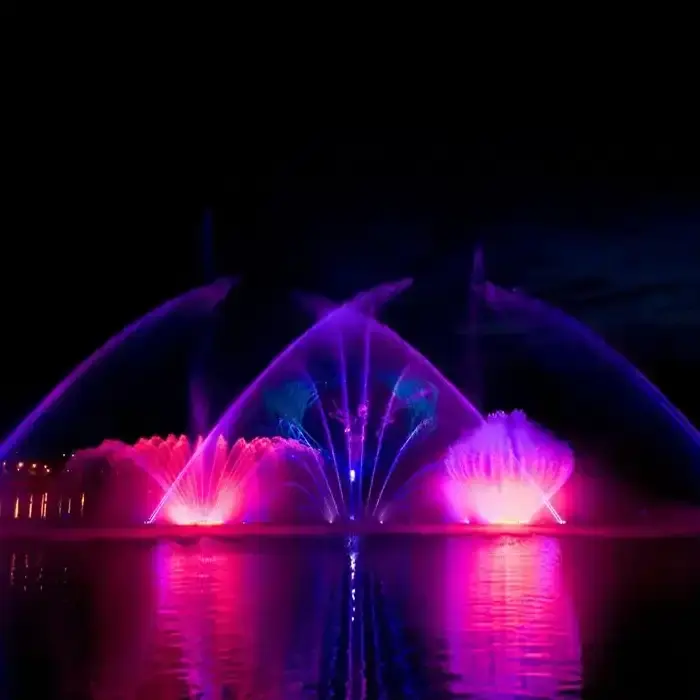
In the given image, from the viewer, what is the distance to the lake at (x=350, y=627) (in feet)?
27.2

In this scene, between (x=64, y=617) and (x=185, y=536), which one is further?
(x=185, y=536)

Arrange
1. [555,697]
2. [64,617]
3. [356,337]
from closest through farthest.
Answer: [555,697] → [64,617] → [356,337]

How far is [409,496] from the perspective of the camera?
39.4 m

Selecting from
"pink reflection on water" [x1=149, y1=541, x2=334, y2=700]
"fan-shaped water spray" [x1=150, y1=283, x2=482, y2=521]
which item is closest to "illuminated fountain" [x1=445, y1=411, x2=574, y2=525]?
"fan-shaped water spray" [x1=150, y1=283, x2=482, y2=521]

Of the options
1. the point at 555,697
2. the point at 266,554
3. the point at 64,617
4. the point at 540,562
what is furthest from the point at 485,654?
the point at 266,554

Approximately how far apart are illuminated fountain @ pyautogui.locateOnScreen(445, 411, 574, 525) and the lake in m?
13.7

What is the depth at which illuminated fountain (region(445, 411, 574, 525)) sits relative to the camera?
3412cm

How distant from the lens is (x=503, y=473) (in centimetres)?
3488

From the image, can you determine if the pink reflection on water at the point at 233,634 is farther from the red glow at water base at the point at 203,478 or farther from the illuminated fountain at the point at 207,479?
the illuminated fountain at the point at 207,479

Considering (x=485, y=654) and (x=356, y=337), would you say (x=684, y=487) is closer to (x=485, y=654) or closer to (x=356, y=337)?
(x=356, y=337)

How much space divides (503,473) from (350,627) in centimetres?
2446

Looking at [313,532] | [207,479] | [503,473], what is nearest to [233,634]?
[313,532]

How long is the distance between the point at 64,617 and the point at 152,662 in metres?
3.56

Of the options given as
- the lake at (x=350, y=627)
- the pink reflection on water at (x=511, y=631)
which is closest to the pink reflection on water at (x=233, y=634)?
the lake at (x=350, y=627)
